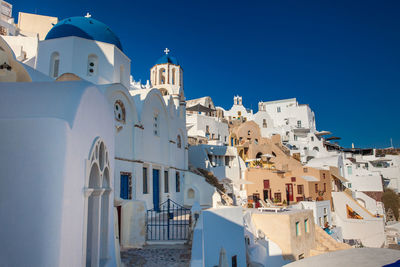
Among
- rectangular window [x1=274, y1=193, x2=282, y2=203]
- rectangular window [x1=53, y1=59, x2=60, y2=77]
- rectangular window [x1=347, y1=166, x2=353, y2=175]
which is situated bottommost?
rectangular window [x1=274, y1=193, x2=282, y2=203]

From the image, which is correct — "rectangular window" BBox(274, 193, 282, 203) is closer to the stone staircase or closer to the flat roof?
the stone staircase

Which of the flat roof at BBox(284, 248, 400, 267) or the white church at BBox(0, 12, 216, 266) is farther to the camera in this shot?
the flat roof at BBox(284, 248, 400, 267)

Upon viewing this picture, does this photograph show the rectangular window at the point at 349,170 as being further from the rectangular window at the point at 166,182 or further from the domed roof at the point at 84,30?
the domed roof at the point at 84,30

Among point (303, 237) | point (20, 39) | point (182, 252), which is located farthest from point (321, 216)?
point (20, 39)

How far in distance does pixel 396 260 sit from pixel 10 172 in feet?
22.9

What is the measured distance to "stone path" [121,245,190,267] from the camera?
28.2 ft

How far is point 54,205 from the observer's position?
16.3ft

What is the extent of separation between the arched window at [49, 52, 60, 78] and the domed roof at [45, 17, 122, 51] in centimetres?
109

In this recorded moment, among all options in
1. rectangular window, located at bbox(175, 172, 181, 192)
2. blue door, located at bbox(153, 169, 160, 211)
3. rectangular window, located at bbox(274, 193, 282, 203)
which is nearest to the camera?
blue door, located at bbox(153, 169, 160, 211)

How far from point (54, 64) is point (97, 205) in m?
12.6

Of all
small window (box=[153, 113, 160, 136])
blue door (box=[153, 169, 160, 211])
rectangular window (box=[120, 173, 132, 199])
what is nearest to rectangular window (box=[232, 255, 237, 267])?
rectangular window (box=[120, 173, 132, 199])

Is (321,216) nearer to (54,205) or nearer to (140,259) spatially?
(140,259)

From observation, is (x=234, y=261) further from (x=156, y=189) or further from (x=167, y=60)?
(x=167, y=60)

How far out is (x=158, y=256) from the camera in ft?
30.6
